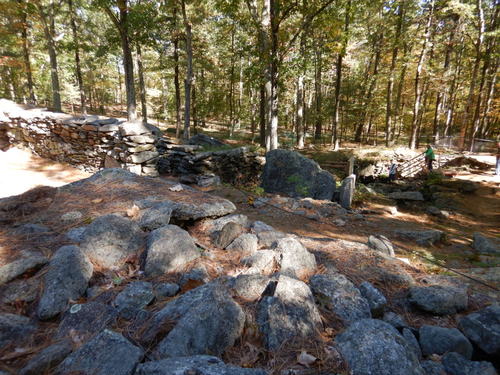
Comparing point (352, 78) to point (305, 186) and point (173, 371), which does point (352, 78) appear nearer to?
point (305, 186)

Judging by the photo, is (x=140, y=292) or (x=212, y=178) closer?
(x=140, y=292)

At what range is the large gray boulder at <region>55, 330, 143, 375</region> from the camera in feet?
4.25

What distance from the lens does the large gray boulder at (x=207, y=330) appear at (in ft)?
4.88

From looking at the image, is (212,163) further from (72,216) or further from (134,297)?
(134,297)

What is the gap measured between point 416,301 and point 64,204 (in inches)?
165

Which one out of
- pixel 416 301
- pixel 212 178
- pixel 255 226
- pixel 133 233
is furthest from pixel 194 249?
pixel 212 178

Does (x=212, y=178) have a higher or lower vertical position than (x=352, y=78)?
lower

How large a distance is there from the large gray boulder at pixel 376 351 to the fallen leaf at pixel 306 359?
217 millimetres

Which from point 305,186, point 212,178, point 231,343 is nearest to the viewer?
point 231,343

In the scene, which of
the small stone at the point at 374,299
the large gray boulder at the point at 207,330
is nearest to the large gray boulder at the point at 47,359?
the large gray boulder at the point at 207,330

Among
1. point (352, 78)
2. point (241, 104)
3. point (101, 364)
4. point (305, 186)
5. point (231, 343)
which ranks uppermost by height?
point (352, 78)


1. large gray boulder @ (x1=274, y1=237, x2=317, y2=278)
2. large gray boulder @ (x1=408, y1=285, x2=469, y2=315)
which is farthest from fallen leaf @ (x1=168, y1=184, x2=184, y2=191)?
large gray boulder @ (x1=408, y1=285, x2=469, y2=315)

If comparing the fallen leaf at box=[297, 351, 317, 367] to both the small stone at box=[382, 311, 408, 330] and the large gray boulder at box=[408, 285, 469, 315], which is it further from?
Result: the large gray boulder at box=[408, 285, 469, 315]

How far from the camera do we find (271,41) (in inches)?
413
